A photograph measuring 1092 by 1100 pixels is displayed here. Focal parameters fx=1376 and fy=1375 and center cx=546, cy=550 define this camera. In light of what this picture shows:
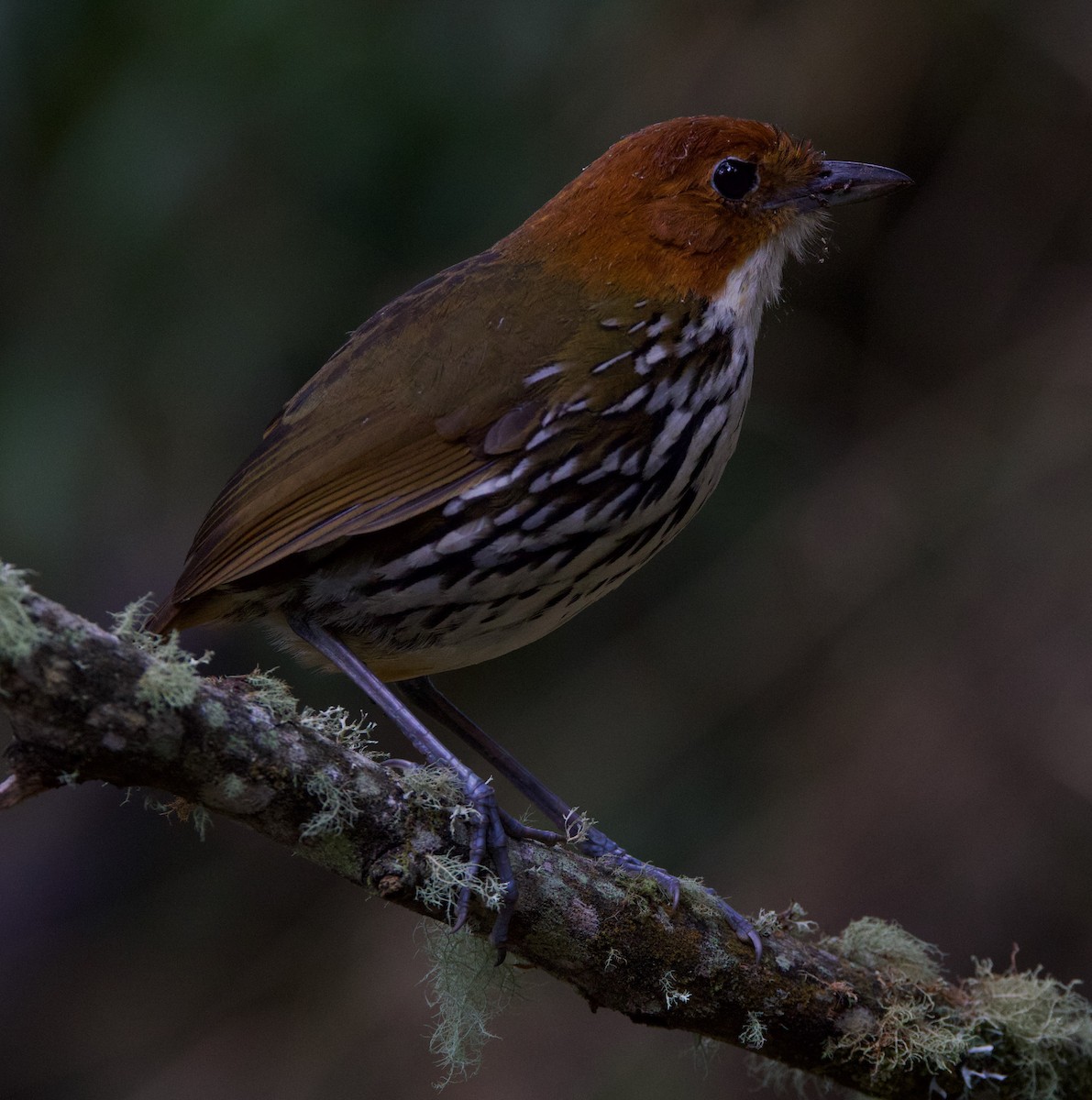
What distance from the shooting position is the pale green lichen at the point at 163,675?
6.66 ft

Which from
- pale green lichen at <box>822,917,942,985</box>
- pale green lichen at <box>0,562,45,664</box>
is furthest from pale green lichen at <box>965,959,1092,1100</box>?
pale green lichen at <box>0,562,45,664</box>

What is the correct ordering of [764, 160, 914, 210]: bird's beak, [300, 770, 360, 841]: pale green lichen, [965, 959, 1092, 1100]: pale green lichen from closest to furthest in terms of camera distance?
[300, 770, 360, 841]: pale green lichen, [965, 959, 1092, 1100]: pale green lichen, [764, 160, 914, 210]: bird's beak

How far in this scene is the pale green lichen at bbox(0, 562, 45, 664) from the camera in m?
1.89

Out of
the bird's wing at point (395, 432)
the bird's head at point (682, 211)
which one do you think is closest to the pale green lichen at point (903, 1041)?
the bird's wing at point (395, 432)

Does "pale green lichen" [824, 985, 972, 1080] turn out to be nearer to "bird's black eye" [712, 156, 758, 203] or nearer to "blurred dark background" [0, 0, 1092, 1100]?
"bird's black eye" [712, 156, 758, 203]

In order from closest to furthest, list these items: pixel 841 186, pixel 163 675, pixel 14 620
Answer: pixel 14 620
pixel 163 675
pixel 841 186

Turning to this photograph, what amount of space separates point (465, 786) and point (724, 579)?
2.80 m

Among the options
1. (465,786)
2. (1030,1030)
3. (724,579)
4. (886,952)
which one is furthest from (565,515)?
(724,579)

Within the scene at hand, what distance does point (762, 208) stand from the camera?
323 cm

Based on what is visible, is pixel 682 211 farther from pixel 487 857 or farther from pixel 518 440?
pixel 487 857

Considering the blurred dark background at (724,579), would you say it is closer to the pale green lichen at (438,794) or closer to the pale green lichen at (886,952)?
the pale green lichen at (886,952)

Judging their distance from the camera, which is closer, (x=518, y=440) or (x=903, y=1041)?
(x=903, y=1041)

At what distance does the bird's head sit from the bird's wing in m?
0.17

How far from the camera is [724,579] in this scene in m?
5.14
